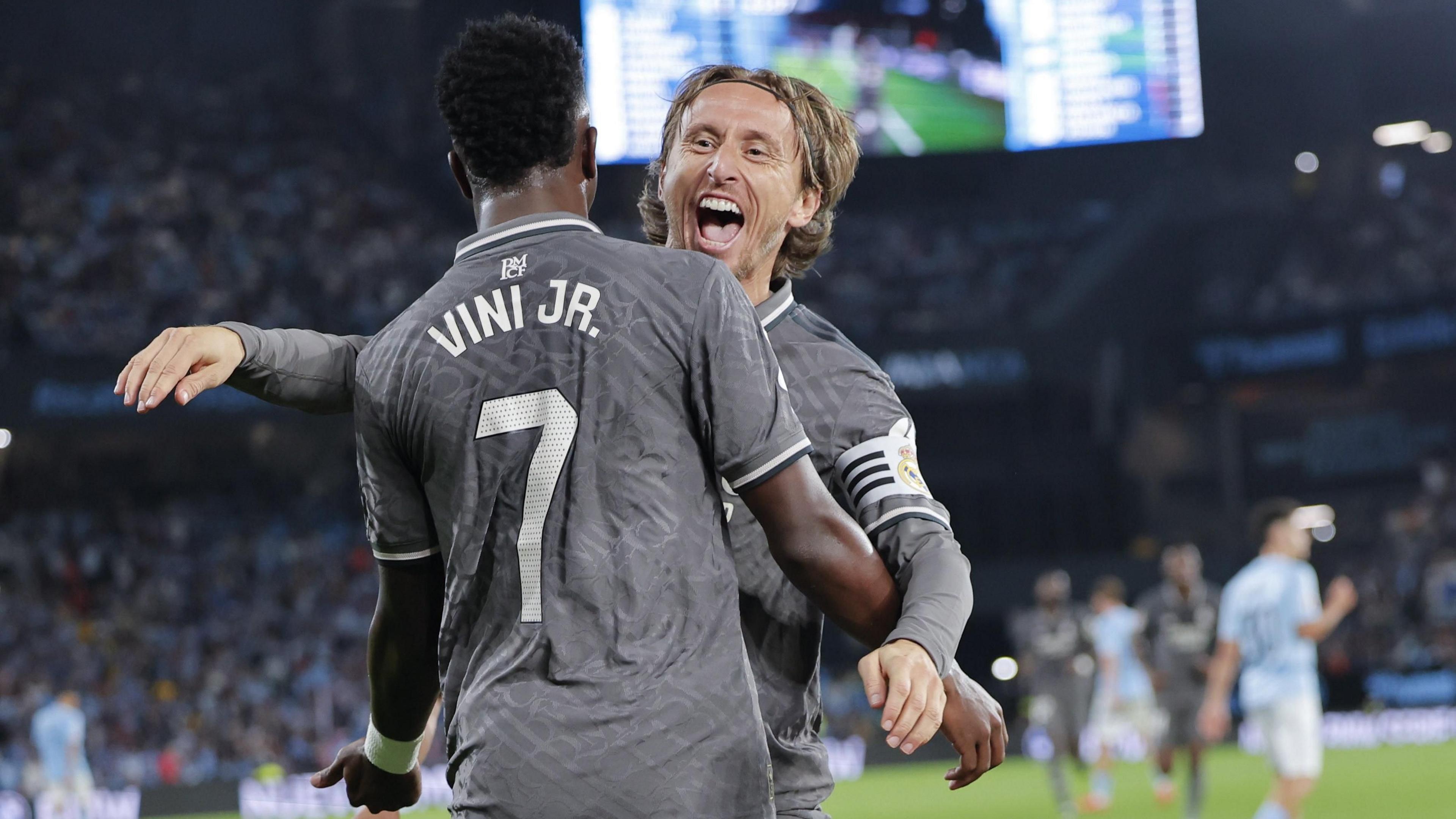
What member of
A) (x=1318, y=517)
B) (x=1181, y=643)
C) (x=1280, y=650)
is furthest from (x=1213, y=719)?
(x=1318, y=517)

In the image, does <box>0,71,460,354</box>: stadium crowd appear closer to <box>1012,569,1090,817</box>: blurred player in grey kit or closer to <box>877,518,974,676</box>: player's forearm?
<box>1012,569,1090,817</box>: blurred player in grey kit

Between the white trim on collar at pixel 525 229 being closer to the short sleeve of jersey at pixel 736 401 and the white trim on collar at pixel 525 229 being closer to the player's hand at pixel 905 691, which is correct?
the short sleeve of jersey at pixel 736 401

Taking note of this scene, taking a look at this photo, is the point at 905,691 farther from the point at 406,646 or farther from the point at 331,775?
the point at 331,775

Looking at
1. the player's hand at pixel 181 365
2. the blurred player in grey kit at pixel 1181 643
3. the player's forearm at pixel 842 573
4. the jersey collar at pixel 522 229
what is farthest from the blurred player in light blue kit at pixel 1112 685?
the player's hand at pixel 181 365

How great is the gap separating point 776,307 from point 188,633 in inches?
835

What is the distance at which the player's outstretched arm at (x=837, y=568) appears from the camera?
224cm

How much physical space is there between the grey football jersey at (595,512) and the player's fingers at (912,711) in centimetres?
29

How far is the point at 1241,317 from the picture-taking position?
26.8m

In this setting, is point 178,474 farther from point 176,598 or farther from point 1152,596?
point 1152,596

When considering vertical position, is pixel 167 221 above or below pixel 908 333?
above

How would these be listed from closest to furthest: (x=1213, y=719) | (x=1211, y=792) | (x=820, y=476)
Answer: (x=820, y=476) < (x=1213, y=719) < (x=1211, y=792)

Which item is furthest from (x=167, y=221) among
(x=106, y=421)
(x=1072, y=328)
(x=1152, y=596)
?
(x=1152, y=596)

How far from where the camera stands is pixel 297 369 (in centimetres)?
264

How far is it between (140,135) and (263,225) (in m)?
2.94
